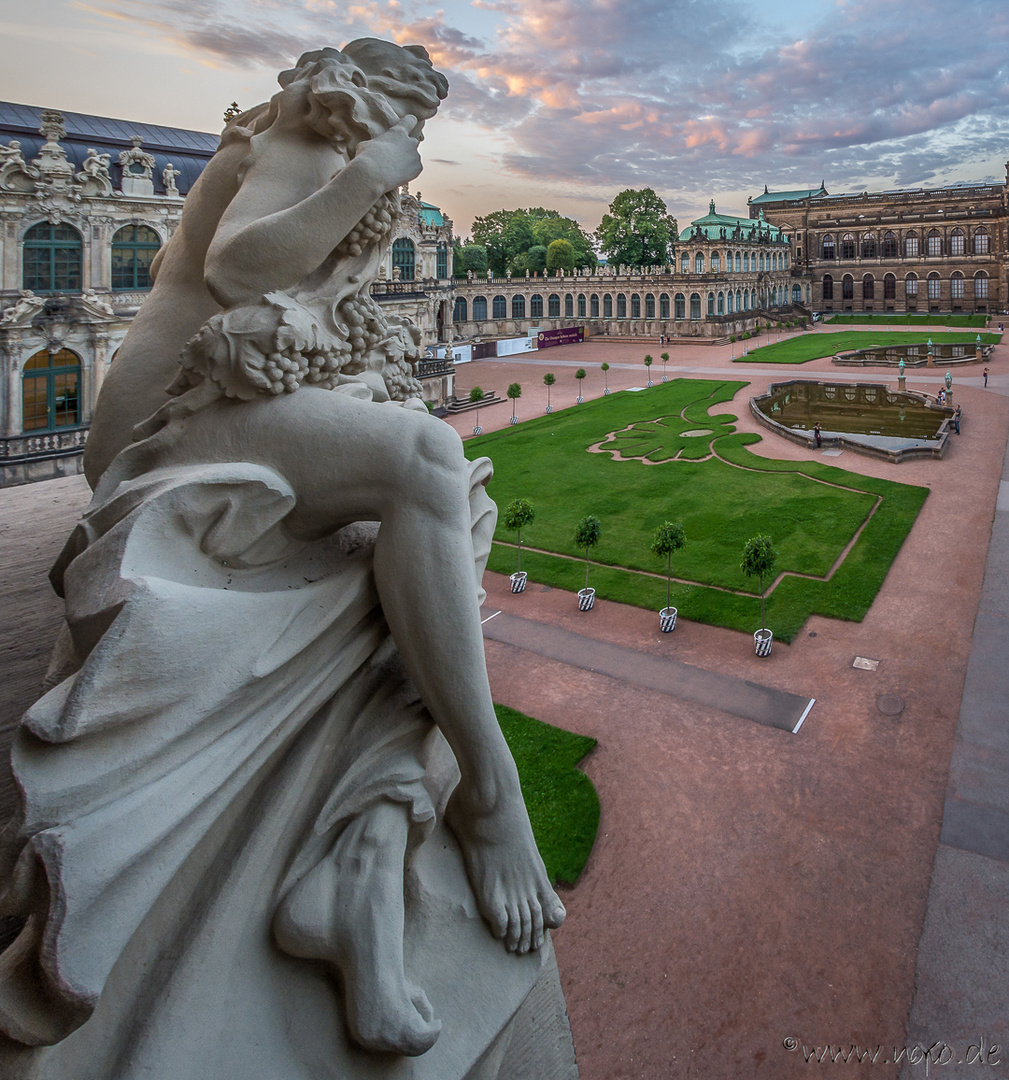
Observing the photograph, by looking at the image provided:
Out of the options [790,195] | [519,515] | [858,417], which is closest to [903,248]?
[790,195]

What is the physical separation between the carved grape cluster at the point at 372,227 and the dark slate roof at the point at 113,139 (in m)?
32.4

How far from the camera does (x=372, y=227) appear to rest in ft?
14.1

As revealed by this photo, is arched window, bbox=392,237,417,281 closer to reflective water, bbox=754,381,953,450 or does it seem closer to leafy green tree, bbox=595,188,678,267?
reflective water, bbox=754,381,953,450

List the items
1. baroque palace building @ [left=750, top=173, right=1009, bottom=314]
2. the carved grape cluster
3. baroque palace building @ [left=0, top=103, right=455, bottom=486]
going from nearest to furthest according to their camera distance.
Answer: the carved grape cluster < baroque palace building @ [left=0, top=103, right=455, bottom=486] < baroque palace building @ [left=750, top=173, right=1009, bottom=314]

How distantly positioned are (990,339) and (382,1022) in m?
80.0

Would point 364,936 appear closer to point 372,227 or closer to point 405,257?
point 372,227

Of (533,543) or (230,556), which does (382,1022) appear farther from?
(533,543)

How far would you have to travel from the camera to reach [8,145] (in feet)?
100

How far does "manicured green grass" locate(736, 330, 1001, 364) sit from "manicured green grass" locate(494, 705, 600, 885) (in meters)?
52.9

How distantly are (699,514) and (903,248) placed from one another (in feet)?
328

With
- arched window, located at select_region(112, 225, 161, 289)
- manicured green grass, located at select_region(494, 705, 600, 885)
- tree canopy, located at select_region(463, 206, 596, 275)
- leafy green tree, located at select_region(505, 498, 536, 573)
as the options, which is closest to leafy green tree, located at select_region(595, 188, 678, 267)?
tree canopy, located at select_region(463, 206, 596, 275)

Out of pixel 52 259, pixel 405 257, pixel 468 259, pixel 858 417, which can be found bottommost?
pixel 858 417

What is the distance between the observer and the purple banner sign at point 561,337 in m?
75.9

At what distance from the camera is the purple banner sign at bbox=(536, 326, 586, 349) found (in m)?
75.9
